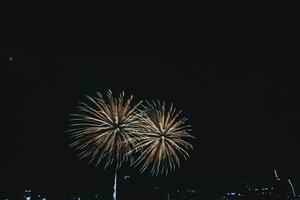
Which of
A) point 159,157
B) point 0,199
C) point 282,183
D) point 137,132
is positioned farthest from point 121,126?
point 0,199

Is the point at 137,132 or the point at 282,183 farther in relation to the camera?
the point at 282,183

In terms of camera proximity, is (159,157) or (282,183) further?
(282,183)

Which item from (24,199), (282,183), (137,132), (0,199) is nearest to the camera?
(137,132)

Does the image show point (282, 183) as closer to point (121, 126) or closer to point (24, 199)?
point (121, 126)

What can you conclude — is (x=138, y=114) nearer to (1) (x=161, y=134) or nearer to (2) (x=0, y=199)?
(1) (x=161, y=134)

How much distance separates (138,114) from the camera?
45.3 metres

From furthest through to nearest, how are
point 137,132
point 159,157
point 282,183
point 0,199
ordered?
point 0,199, point 282,183, point 137,132, point 159,157

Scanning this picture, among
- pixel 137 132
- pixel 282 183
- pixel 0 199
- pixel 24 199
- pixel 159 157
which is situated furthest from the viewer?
pixel 24 199

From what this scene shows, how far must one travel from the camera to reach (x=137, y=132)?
153 feet

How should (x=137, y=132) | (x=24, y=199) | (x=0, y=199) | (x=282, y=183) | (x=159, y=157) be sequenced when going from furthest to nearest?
(x=24, y=199) < (x=0, y=199) < (x=282, y=183) < (x=137, y=132) < (x=159, y=157)

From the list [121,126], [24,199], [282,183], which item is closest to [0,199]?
[24,199]

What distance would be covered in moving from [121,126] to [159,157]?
6.66m

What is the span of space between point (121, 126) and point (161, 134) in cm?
498

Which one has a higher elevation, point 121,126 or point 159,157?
point 121,126
